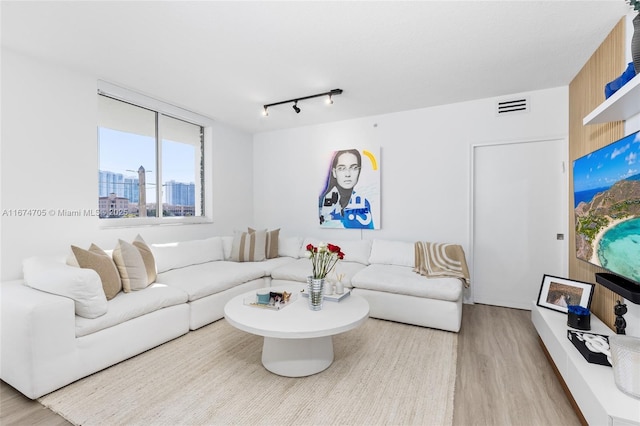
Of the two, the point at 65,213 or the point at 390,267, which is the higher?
the point at 65,213

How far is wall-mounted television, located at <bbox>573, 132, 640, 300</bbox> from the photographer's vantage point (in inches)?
66.9

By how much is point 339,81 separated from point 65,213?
9.87 ft

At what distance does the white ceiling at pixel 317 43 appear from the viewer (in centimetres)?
204

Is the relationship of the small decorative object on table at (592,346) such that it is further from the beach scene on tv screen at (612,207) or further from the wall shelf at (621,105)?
the wall shelf at (621,105)

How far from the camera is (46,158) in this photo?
2766 mm

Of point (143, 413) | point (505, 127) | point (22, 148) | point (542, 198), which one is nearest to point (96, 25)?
point (22, 148)

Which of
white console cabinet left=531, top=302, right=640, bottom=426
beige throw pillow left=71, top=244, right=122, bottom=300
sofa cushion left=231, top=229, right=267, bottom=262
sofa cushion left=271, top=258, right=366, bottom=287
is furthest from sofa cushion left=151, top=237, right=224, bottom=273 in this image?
white console cabinet left=531, top=302, right=640, bottom=426

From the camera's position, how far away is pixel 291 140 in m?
5.04

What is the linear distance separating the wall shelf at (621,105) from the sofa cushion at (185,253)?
4069 millimetres

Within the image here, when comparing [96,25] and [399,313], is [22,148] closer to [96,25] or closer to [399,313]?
[96,25]

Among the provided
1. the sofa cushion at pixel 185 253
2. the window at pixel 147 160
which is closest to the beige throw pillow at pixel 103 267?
the sofa cushion at pixel 185 253

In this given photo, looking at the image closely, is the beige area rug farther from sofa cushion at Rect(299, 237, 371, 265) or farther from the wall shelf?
the wall shelf

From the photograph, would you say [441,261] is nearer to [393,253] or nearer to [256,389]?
[393,253]

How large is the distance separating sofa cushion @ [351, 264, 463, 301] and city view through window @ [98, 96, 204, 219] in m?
2.70
